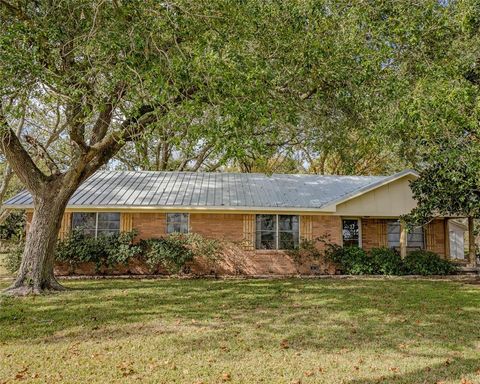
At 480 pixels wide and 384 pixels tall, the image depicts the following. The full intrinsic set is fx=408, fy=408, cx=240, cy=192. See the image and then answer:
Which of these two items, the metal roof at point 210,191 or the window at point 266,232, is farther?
the window at point 266,232

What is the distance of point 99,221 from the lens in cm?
1546

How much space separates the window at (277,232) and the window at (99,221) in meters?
5.41

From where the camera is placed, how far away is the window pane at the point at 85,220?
1540cm

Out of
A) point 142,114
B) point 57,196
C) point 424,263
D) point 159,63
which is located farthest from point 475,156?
point 57,196

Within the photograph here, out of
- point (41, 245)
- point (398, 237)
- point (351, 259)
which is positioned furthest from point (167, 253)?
point (398, 237)

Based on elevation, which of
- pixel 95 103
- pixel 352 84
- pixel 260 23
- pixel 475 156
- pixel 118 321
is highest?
pixel 260 23

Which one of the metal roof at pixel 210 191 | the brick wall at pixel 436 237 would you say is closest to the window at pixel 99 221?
the metal roof at pixel 210 191

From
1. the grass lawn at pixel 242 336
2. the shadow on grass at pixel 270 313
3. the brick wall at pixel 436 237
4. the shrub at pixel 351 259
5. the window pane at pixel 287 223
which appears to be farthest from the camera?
the brick wall at pixel 436 237

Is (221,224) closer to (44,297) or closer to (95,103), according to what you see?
(44,297)

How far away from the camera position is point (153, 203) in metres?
15.1

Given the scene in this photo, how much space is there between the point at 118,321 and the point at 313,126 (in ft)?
20.7

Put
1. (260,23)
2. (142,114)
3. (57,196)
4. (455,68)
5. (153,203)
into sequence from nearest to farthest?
(455,68) → (260,23) → (142,114) → (57,196) → (153,203)

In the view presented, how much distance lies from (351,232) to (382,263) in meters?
1.95

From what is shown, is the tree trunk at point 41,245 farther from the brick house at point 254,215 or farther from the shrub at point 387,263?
the shrub at point 387,263
